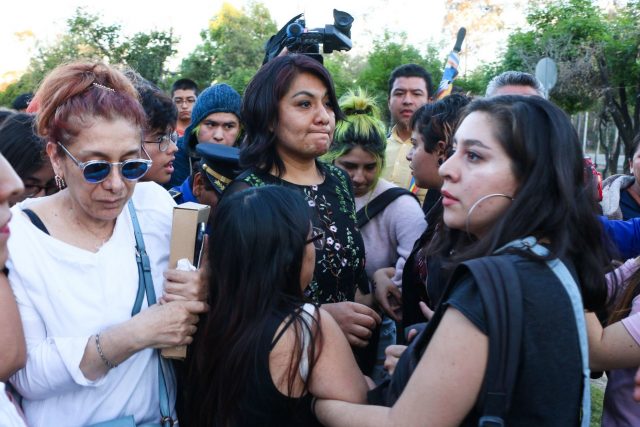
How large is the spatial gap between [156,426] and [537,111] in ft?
5.18

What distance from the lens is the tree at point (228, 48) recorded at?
31469 millimetres

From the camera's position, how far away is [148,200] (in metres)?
2.29

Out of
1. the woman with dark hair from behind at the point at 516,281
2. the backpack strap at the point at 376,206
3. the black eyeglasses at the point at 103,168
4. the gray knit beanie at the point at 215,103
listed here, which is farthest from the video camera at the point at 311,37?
the woman with dark hair from behind at the point at 516,281

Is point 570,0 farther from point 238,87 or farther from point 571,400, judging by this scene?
point 571,400

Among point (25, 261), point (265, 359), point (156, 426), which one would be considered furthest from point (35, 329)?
point (265, 359)

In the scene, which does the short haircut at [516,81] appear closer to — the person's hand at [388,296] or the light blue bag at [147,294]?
the person's hand at [388,296]

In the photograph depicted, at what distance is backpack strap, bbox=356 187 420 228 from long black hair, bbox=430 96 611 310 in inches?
59.7

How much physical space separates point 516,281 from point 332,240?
122cm

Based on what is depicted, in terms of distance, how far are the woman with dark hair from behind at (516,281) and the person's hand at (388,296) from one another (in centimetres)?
131

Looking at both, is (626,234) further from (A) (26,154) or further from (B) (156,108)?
(A) (26,154)

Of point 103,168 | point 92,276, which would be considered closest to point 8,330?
point 92,276

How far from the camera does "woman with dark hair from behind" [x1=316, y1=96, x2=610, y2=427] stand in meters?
1.46

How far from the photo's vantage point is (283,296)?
1916mm

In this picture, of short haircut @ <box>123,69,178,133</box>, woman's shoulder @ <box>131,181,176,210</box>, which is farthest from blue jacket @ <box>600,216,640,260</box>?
short haircut @ <box>123,69,178,133</box>
